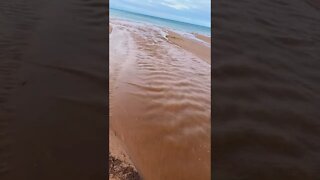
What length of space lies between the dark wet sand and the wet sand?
0.18 meters

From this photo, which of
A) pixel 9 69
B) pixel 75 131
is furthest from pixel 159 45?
pixel 75 131

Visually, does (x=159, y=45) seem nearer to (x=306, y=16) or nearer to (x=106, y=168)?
(x=306, y=16)

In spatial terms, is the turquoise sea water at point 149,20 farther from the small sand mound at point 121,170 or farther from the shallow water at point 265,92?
the small sand mound at point 121,170

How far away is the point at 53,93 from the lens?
7.75ft

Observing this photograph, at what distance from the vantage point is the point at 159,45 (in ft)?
16.1

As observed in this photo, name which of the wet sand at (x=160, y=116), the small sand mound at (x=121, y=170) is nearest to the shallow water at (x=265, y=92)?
the wet sand at (x=160, y=116)

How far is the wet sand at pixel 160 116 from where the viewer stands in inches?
77.1

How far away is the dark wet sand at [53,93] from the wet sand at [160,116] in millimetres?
176

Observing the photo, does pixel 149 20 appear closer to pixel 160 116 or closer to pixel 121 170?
pixel 160 116

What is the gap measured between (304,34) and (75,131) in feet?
8.92

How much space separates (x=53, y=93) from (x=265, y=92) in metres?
1.56

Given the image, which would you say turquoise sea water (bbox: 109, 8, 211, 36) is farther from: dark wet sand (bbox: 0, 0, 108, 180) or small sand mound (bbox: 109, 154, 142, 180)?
small sand mound (bbox: 109, 154, 142, 180)

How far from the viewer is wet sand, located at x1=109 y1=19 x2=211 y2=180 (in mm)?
1958

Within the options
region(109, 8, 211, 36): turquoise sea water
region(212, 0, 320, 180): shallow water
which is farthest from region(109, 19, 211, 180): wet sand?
region(109, 8, 211, 36): turquoise sea water
